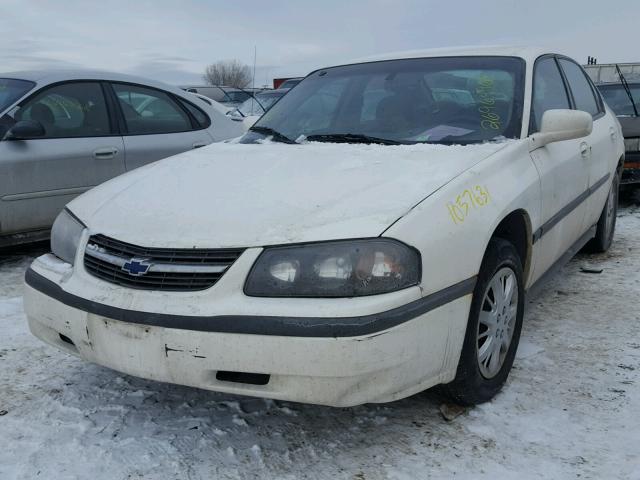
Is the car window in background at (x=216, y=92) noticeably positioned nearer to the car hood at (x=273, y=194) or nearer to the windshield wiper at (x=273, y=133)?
the windshield wiper at (x=273, y=133)

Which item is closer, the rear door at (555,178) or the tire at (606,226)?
the rear door at (555,178)

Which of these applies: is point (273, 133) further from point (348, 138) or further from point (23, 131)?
point (23, 131)

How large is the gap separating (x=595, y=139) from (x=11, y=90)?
4.03 metres

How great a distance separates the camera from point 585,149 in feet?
12.0

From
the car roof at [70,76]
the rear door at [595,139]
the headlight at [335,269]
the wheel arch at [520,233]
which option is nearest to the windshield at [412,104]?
the wheel arch at [520,233]

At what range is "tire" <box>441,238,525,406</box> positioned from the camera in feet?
7.77

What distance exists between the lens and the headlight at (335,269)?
79.5 inches

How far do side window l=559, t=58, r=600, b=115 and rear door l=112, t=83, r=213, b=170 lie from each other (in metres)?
2.94

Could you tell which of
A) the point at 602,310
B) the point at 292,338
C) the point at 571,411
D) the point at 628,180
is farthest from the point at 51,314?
the point at 628,180

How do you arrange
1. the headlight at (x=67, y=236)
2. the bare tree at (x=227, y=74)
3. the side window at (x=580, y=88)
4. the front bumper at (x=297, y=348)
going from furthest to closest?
the bare tree at (x=227, y=74) → the side window at (x=580, y=88) → the headlight at (x=67, y=236) → the front bumper at (x=297, y=348)

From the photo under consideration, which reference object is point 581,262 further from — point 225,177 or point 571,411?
point 225,177

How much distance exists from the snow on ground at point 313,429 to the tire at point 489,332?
95 mm

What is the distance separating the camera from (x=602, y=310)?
12.2ft

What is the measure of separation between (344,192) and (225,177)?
1.78 feet
